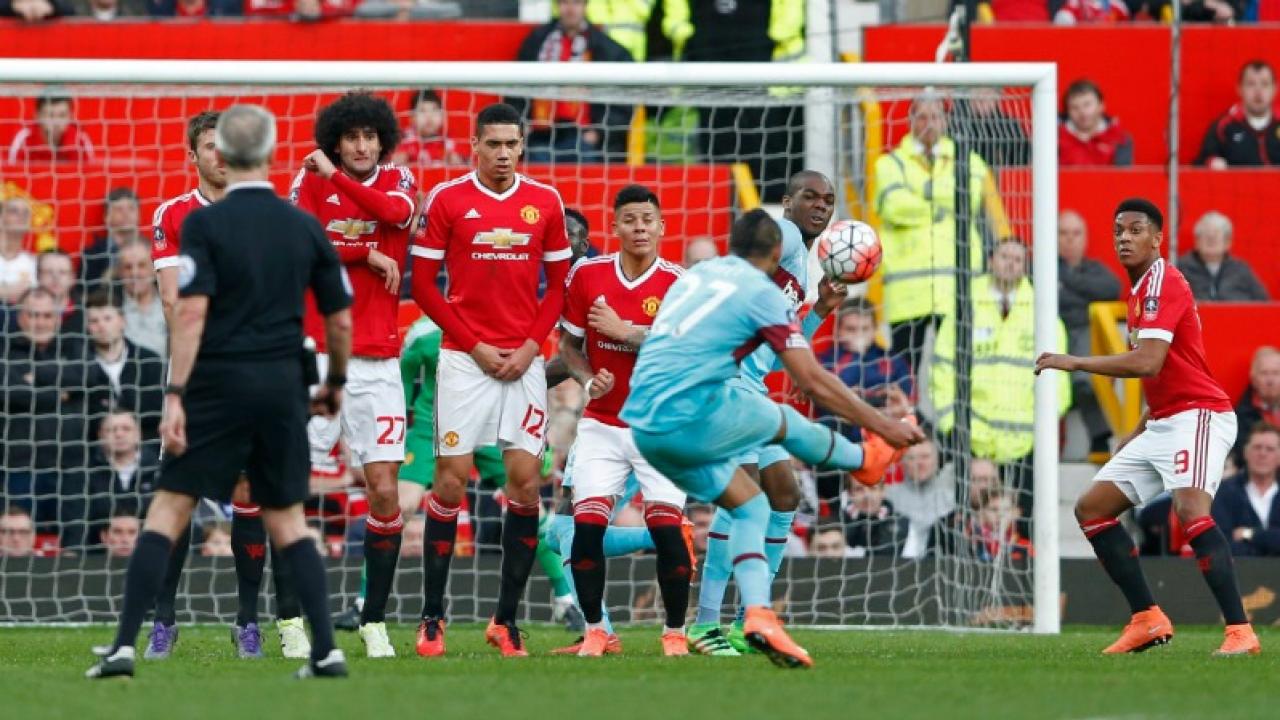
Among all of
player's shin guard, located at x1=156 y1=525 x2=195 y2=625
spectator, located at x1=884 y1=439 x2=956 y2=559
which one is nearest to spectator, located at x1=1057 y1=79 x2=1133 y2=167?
spectator, located at x1=884 y1=439 x2=956 y2=559

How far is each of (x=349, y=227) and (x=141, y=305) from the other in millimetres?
4536

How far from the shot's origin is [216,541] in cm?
1344

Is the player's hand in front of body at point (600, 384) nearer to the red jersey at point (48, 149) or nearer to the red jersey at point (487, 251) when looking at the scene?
the red jersey at point (487, 251)

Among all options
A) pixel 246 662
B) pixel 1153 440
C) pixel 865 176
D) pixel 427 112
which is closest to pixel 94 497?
pixel 427 112

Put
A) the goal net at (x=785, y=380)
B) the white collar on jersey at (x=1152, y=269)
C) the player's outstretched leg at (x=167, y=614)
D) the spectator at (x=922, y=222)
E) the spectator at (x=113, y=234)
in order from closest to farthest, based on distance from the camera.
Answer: the player's outstretched leg at (x=167, y=614)
the white collar on jersey at (x=1152, y=269)
the goal net at (x=785, y=380)
the spectator at (x=922, y=222)
the spectator at (x=113, y=234)

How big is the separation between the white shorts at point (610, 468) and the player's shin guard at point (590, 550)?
0.21 ft

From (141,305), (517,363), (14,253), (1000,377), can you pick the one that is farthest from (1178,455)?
(14,253)

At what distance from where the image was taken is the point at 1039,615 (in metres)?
12.2

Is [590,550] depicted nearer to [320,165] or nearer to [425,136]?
[320,165]

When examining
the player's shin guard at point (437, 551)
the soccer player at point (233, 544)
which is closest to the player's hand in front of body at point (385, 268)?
the soccer player at point (233, 544)

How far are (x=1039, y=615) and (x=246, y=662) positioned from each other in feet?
16.7

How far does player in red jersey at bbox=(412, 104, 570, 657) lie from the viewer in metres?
9.98

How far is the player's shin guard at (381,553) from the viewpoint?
9891 mm

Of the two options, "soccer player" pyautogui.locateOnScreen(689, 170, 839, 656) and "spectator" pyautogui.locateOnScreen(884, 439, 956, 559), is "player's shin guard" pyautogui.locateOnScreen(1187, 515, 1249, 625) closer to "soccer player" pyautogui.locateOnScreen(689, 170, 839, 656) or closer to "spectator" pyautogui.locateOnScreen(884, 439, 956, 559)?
"soccer player" pyautogui.locateOnScreen(689, 170, 839, 656)
